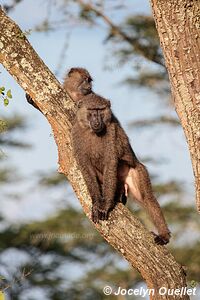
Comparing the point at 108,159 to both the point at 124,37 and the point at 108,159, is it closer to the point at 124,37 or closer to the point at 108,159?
the point at 108,159

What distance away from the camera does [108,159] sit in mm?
5738

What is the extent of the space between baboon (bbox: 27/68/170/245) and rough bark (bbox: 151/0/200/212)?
1122mm

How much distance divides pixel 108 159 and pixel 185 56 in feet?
4.92

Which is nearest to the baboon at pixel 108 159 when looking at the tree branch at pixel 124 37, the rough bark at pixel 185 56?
the rough bark at pixel 185 56

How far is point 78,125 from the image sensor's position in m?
5.55

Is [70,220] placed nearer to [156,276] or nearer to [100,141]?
[100,141]

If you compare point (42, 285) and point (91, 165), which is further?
point (42, 285)

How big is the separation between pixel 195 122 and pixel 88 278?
45.5 ft

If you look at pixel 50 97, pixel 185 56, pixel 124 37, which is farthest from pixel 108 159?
pixel 124 37

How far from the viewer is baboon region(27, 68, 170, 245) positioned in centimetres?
560

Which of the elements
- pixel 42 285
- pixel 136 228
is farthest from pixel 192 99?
pixel 42 285

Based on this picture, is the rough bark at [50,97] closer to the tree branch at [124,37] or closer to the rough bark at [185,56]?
the rough bark at [185,56]

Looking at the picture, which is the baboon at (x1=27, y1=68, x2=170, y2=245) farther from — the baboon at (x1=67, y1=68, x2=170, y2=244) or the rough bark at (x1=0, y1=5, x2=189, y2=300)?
the rough bark at (x1=0, y1=5, x2=189, y2=300)

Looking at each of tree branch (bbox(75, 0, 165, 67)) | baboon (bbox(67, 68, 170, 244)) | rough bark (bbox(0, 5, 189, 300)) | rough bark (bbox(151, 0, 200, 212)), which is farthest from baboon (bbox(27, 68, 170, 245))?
tree branch (bbox(75, 0, 165, 67))
